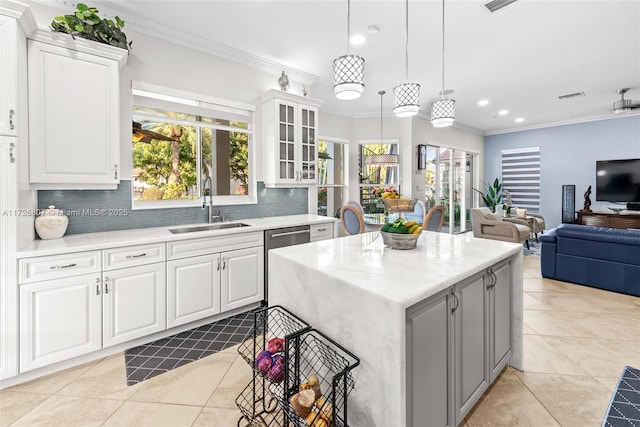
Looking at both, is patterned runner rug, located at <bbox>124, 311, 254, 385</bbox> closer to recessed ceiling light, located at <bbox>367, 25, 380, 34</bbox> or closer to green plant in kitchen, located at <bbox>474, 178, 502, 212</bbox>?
recessed ceiling light, located at <bbox>367, 25, 380, 34</bbox>

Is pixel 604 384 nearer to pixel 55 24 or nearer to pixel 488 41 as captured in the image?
pixel 488 41

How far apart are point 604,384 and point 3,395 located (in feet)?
13.1

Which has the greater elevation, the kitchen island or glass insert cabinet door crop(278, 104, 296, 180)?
glass insert cabinet door crop(278, 104, 296, 180)

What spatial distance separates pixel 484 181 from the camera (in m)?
8.50

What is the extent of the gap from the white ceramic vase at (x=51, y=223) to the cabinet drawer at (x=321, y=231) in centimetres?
235

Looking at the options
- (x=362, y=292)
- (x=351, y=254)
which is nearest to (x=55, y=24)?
(x=351, y=254)

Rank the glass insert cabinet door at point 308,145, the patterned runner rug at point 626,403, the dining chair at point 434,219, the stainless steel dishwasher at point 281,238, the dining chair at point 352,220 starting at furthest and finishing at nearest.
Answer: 1. the dining chair at point 352,220
2. the dining chair at point 434,219
3. the glass insert cabinet door at point 308,145
4. the stainless steel dishwasher at point 281,238
5. the patterned runner rug at point 626,403

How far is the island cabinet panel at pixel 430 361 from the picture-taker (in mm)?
1233

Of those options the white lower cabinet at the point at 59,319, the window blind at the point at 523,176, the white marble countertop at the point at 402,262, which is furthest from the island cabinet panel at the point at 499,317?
the window blind at the point at 523,176

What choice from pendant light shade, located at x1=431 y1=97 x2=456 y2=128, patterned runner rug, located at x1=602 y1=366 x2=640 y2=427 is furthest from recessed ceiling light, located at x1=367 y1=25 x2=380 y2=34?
patterned runner rug, located at x1=602 y1=366 x2=640 y2=427

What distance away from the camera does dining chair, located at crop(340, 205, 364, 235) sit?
4422 mm

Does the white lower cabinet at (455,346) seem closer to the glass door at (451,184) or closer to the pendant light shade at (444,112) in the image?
the pendant light shade at (444,112)

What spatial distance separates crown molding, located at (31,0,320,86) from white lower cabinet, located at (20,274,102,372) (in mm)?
2356

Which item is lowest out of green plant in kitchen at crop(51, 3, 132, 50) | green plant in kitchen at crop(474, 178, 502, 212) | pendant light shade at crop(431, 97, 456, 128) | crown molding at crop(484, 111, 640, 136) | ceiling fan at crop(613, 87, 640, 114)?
green plant in kitchen at crop(474, 178, 502, 212)
